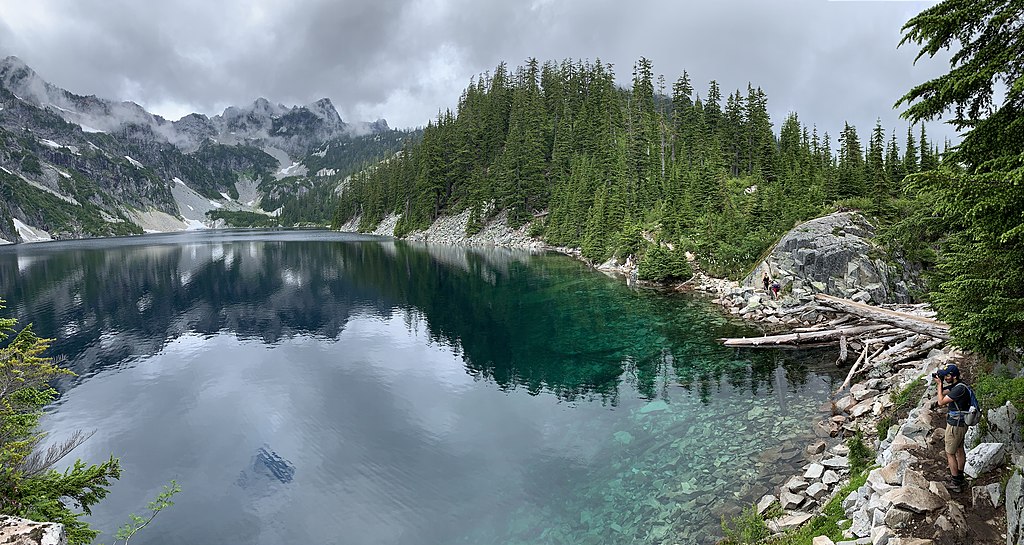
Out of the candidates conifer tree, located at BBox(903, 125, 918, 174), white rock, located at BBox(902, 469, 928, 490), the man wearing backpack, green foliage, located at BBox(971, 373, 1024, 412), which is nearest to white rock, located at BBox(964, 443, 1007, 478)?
the man wearing backpack

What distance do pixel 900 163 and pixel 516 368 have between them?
192ft

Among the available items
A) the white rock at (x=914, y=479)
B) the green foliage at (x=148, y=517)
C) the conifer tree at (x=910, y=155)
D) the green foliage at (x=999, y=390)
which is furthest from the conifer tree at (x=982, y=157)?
the conifer tree at (x=910, y=155)

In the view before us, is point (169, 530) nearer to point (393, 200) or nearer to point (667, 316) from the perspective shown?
point (667, 316)

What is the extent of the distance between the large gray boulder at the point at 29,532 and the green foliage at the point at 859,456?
61.3 feet

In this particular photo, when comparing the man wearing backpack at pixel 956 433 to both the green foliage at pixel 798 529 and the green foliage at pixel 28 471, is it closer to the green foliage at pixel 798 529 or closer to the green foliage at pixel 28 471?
the green foliage at pixel 798 529

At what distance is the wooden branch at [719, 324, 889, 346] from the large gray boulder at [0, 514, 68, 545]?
29.9m

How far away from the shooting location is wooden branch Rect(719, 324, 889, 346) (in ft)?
87.1

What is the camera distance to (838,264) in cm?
3656

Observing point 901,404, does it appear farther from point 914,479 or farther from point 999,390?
point 914,479

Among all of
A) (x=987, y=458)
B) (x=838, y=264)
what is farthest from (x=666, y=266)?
(x=987, y=458)

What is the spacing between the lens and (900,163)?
56.1 m

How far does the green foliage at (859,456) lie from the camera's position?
12.8 metres

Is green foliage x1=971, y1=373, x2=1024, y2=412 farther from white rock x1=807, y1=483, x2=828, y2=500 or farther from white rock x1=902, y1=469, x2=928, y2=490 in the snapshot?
white rock x1=807, y1=483, x2=828, y2=500

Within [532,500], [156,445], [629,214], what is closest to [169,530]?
[156,445]
